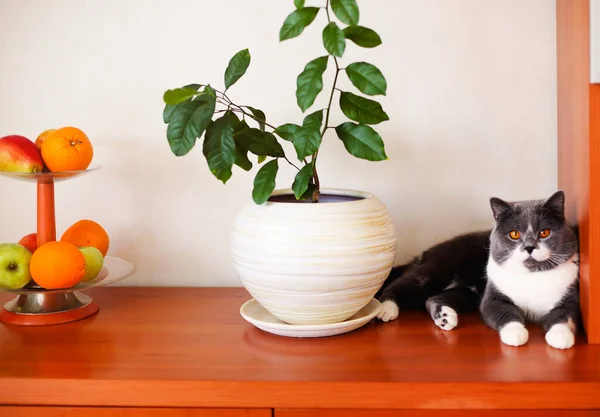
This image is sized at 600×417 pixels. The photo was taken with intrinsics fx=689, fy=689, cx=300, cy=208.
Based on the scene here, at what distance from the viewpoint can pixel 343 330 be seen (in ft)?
3.86

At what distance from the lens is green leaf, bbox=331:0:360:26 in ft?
3.39

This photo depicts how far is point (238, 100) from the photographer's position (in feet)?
4.84

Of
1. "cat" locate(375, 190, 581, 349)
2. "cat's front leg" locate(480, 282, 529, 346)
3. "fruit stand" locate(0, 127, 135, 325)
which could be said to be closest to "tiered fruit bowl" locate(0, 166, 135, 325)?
"fruit stand" locate(0, 127, 135, 325)

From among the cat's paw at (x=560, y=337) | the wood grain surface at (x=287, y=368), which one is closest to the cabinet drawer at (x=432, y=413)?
the wood grain surface at (x=287, y=368)

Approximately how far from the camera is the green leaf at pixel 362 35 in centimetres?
108

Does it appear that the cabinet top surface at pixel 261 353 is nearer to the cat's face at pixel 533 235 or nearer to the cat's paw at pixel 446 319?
the cat's paw at pixel 446 319

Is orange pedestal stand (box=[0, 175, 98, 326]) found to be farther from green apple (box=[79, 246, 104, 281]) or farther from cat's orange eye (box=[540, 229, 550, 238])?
cat's orange eye (box=[540, 229, 550, 238])

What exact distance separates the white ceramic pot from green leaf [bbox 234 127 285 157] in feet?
0.31

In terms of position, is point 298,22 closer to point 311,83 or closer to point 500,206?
point 311,83

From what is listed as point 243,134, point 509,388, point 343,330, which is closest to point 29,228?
point 243,134

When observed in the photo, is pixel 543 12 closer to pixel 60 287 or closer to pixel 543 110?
pixel 543 110

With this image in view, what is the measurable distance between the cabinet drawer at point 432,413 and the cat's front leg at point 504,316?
16 centimetres

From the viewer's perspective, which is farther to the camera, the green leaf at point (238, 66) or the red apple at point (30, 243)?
the red apple at point (30, 243)

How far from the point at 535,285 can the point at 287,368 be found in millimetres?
473
